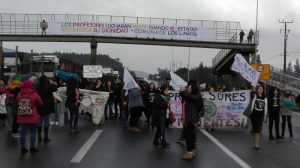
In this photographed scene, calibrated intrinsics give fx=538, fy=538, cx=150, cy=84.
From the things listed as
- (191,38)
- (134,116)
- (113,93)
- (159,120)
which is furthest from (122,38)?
(159,120)

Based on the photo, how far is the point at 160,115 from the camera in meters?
13.7

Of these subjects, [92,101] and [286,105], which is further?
[92,101]

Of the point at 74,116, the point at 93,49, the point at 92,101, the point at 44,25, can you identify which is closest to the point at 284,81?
the point at 93,49

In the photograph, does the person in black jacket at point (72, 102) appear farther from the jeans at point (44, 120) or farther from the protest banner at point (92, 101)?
the protest banner at point (92, 101)

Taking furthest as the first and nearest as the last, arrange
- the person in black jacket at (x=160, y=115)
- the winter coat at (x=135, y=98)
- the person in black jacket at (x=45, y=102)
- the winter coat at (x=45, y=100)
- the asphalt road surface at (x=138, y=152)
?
1. the winter coat at (x=135, y=98)
2. the person in black jacket at (x=45, y=102)
3. the winter coat at (x=45, y=100)
4. the person in black jacket at (x=160, y=115)
5. the asphalt road surface at (x=138, y=152)

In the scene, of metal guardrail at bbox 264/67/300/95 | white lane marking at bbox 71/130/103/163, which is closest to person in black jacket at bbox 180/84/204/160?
white lane marking at bbox 71/130/103/163

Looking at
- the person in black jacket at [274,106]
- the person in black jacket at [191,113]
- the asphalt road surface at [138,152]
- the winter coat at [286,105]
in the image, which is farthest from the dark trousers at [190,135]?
the winter coat at [286,105]

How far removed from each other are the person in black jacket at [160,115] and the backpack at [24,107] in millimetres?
3208

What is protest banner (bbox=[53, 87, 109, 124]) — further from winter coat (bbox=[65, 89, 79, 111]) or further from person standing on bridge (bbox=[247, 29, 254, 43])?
person standing on bridge (bbox=[247, 29, 254, 43])

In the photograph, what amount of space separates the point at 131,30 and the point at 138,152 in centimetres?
3594

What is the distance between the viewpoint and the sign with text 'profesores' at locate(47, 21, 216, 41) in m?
46.9

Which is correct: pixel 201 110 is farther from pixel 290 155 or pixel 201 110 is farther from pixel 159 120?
pixel 290 155

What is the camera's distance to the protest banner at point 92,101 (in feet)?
63.4

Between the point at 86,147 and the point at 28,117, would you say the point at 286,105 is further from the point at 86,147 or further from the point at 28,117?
the point at 28,117
